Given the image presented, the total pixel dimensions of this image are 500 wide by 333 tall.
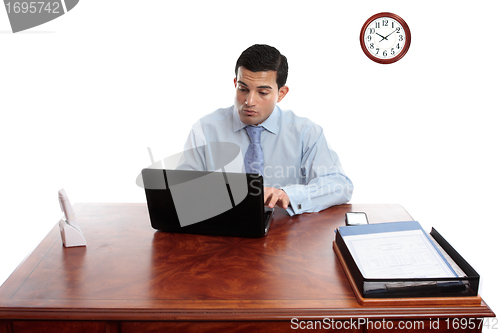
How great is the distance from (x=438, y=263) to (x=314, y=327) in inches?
20.5

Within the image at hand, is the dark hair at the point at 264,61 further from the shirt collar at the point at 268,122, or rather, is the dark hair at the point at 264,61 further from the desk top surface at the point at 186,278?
the desk top surface at the point at 186,278

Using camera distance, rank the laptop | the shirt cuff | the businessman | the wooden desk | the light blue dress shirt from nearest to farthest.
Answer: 1. the wooden desk
2. the laptop
3. the shirt cuff
4. the businessman
5. the light blue dress shirt

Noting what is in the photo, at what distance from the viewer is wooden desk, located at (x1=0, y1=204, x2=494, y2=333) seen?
1.42 m

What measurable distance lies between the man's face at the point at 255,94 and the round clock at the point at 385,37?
1.01 metres

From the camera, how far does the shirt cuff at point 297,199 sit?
7.05 feet

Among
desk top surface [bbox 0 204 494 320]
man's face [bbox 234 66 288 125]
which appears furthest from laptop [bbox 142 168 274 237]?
man's face [bbox 234 66 288 125]

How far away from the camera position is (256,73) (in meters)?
2.41

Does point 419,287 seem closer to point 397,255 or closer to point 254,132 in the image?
point 397,255

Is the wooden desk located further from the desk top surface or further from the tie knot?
the tie knot

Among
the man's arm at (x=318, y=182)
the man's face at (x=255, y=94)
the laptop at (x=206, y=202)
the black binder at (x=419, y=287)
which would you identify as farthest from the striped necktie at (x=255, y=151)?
the black binder at (x=419, y=287)

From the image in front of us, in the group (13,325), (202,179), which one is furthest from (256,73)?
(13,325)

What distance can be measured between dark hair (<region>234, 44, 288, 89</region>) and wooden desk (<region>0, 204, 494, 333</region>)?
1.00 meters

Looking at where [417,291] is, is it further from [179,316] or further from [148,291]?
[148,291]

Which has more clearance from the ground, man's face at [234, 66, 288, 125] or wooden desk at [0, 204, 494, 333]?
man's face at [234, 66, 288, 125]
